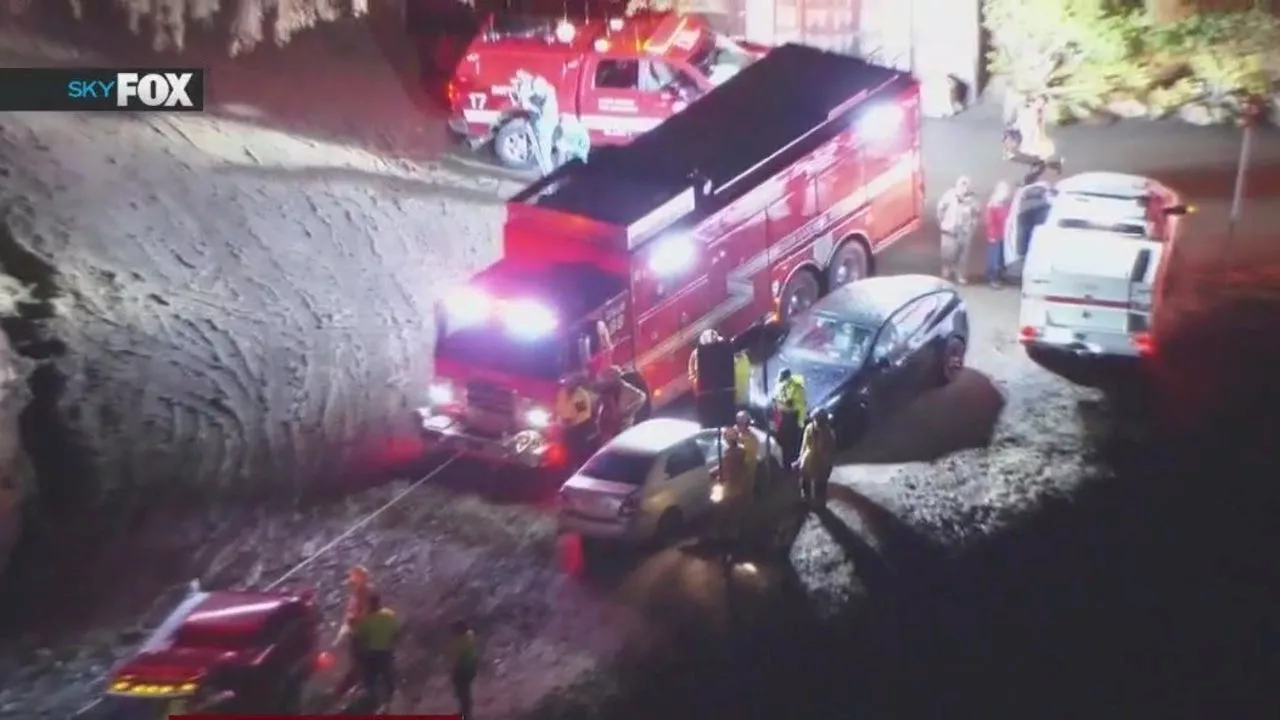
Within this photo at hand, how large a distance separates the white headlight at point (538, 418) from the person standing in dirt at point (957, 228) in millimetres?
3997

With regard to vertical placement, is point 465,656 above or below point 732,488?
below

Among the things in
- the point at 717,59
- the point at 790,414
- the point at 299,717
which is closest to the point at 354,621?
the point at 299,717

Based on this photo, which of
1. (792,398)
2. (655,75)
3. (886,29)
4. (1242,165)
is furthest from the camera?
(886,29)

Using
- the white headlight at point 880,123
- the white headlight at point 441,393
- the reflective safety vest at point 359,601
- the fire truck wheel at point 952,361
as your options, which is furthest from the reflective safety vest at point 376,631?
the white headlight at point 880,123

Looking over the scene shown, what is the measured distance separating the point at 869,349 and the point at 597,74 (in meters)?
5.79

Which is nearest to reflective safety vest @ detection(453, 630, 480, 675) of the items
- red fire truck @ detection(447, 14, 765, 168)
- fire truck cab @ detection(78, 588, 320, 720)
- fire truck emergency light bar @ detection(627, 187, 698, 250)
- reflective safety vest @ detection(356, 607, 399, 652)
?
reflective safety vest @ detection(356, 607, 399, 652)

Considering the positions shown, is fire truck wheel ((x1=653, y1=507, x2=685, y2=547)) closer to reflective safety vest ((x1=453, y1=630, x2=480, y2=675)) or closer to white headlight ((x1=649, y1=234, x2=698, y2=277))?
reflective safety vest ((x1=453, y1=630, x2=480, y2=675))

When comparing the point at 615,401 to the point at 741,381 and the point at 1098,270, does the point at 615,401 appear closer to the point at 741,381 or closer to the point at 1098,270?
the point at 741,381

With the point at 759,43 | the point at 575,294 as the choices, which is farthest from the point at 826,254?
the point at 759,43

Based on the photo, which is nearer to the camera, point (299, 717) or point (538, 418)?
point (299, 717)

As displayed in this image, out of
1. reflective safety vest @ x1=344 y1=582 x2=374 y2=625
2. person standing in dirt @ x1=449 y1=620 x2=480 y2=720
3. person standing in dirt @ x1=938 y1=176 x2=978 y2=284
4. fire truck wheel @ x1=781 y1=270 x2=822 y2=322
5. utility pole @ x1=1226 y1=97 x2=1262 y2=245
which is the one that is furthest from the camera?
person standing in dirt @ x1=938 y1=176 x2=978 y2=284

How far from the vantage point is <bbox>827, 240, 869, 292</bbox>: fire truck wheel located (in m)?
12.7

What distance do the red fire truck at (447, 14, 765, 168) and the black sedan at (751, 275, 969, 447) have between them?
4177 millimetres

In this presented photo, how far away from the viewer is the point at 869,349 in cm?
1103
